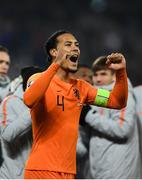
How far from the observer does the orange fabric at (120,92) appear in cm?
340

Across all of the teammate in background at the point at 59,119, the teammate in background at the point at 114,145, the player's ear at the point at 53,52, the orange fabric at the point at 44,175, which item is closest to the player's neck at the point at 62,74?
the teammate in background at the point at 59,119

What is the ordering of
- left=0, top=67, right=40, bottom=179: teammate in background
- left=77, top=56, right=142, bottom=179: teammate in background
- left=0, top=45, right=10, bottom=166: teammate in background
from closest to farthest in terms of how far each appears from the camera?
1. left=0, top=67, right=40, bottom=179: teammate in background
2. left=77, top=56, right=142, bottom=179: teammate in background
3. left=0, top=45, right=10, bottom=166: teammate in background

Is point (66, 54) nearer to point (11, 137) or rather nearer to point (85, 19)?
point (11, 137)

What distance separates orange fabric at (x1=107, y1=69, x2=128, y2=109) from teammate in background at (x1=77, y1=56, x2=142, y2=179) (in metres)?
1.09

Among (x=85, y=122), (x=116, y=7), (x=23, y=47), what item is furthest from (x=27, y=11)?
(x=85, y=122)

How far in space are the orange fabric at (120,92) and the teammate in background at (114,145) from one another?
3.56 feet

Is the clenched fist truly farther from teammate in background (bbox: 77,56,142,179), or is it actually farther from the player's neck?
teammate in background (bbox: 77,56,142,179)

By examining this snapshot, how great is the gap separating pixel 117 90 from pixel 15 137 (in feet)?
3.93

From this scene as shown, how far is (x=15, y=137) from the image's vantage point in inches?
170

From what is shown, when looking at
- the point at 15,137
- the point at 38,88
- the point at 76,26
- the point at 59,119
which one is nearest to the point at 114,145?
the point at 15,137

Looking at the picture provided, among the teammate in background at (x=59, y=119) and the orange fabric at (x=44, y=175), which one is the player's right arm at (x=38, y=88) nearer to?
the teammate in background at (x=59, y=119)

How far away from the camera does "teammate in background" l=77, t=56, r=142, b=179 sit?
4.59 meters

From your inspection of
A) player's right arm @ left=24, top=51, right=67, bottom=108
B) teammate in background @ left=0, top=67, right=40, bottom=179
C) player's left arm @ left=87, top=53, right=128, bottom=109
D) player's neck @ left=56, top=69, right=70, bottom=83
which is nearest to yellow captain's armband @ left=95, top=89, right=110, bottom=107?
player's left arm @ left=87, top=53, right=128, bottom=109

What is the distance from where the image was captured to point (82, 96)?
3.49 meters
